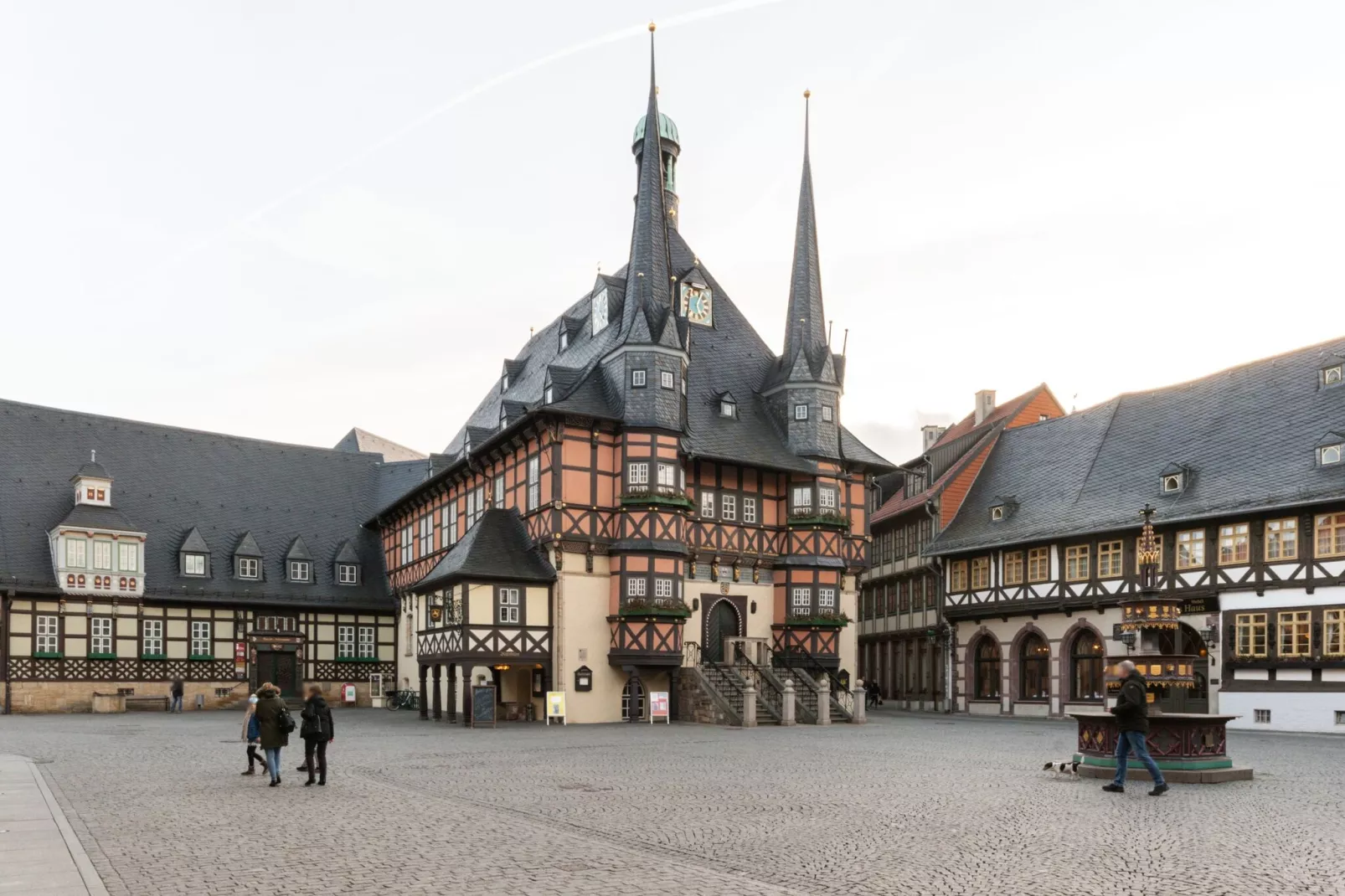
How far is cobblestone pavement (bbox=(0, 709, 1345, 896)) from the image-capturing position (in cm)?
1084

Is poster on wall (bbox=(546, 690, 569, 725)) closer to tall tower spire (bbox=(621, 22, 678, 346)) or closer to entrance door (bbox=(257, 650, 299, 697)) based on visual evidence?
tall tower spire (bbox=(621, 22, 678, 346))

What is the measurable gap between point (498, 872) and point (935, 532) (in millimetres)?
40880

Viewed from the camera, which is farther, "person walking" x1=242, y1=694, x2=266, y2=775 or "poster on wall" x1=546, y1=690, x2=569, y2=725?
"poster on wall" x1=546, y1=690, x2=569, y2=725

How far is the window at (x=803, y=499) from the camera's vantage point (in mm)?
43406

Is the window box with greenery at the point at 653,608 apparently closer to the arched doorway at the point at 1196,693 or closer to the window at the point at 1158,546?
the window at the point at 1158,546

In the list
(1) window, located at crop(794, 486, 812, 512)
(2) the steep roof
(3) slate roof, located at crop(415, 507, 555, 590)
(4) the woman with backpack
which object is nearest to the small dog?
(4) the woman with backpack

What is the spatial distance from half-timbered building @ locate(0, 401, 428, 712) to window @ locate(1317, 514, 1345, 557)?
39152 millimetres

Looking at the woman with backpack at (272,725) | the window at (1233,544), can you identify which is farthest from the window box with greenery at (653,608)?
the woman with backpack at (272,725)

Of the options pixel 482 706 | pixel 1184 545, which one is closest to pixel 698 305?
pixel 482 706

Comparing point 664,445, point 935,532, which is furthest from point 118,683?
point 935,532

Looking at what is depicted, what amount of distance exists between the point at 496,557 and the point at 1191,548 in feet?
71.0

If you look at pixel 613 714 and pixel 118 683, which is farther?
pixel 118 683

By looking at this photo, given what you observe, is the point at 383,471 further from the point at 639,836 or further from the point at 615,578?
the point at 639,836

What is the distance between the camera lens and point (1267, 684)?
35375mm
